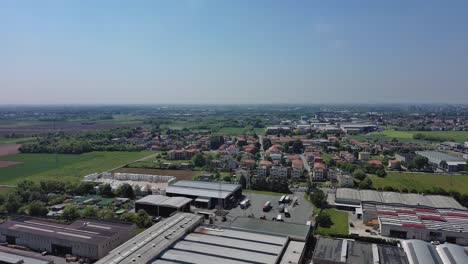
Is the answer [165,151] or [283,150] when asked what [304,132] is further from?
[165,151]

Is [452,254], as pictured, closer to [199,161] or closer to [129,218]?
A: [129,218]

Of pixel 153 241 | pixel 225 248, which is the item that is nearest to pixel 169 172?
pixel 153 241

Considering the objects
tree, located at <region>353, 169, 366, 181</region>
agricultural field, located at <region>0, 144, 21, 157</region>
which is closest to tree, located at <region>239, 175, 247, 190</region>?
tree, located at <region>353, 169, 366, 181</region>

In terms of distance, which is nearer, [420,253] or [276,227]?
[420,253]

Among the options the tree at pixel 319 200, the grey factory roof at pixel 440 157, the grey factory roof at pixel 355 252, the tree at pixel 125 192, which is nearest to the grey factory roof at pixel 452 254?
the grey factory roof at pixel 355 252

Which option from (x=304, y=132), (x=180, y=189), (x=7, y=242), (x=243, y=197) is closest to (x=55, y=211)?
(x=7, y=242)

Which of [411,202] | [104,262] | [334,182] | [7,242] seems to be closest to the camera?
[104,262]
